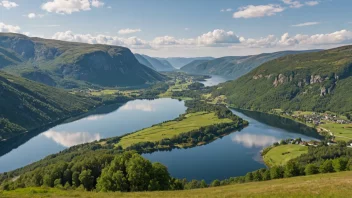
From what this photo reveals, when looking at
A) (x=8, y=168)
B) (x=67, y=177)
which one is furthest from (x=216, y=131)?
(x=67, y=177)

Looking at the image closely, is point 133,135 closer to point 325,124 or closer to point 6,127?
point 6,127

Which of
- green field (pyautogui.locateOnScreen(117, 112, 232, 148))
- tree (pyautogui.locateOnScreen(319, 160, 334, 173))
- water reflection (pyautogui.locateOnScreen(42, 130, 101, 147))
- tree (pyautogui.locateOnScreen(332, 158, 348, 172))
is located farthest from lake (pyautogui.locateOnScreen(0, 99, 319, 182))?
tree (pyautogui.locateOnScreen(332, 158, 348, 172))

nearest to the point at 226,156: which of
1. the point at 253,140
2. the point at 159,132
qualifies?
the point at 253,140

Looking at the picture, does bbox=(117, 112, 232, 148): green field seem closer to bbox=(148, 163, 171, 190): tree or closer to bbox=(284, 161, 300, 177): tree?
bbox=(284, 161, 300, 177): tree

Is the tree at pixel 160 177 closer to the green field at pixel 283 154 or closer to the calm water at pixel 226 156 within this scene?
the calm water at pixel 226 156

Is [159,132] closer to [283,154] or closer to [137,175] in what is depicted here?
[283,154]

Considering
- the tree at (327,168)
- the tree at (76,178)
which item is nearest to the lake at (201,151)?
the tree at (327,168)

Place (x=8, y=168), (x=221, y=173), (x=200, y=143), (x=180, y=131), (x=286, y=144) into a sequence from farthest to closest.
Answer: (x=180, y=131)
(x=200, y=143)
(x=286, y=144)
(x=8, y=168)
(x=221, y=173)
